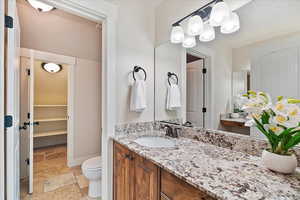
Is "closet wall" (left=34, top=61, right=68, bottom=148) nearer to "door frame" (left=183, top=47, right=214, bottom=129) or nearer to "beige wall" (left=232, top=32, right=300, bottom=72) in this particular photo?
"door frame" (left=183, top=47, right=214, bottom=129)

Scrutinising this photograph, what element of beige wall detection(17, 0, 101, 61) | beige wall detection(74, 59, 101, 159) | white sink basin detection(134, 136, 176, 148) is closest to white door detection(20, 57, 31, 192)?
beige wall detection(17, 0, 101, 61)

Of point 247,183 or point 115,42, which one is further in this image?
point 115,42

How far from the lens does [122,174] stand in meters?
1.25

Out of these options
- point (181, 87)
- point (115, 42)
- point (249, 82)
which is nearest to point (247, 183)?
point (249, 82)

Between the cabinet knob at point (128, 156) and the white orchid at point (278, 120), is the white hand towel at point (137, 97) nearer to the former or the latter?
the cabinet knob at point (128, 156)

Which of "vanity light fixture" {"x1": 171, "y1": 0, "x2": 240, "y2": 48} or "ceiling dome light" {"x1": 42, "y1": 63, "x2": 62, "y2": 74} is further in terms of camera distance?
"ceiling dome light" {"x1": 42, "y1": 63, "x2": 62, "y2": 74}

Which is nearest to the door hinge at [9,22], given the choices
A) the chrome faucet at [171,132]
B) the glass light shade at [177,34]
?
the glass light shade at [177,34]

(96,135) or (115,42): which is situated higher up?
(115,42)

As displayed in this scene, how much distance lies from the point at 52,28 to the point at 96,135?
2.05 meters

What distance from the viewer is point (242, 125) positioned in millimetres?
1027

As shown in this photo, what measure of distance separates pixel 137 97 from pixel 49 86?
3309 millimetres

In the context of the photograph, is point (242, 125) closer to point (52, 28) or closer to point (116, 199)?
point (116, 199)

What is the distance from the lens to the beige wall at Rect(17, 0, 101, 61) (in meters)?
2.18

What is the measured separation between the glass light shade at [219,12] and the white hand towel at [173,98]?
2.37 ft
